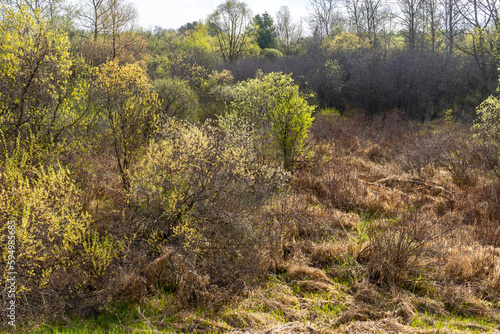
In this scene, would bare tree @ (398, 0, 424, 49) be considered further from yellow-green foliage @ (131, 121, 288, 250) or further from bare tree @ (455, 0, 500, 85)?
yellow-green foliage @ (131, 121, 288, 250)

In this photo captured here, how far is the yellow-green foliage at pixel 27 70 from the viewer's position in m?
4.89

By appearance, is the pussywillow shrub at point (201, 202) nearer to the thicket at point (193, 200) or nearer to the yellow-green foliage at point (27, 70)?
the thicket at point (193, 200)

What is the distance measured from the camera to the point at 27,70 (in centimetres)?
499

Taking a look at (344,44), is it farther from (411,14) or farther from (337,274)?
(337,274)

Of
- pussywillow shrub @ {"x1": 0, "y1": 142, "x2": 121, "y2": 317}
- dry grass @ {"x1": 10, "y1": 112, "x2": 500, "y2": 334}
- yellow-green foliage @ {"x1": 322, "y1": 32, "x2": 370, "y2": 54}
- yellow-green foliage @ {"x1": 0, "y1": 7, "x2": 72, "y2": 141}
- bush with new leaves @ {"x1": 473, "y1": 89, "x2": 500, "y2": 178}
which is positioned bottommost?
dry grass @ {"x1": 10, "y1": 112, "x2": 500, "y2": 334}

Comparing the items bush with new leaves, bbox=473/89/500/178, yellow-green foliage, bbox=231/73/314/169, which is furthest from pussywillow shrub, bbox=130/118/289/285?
bush with new leaves, bbox=473/89/500/178

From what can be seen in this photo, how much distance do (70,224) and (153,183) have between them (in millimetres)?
1133

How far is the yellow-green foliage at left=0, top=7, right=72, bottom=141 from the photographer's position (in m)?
4.89

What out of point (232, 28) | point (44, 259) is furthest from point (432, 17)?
point (44, 259)

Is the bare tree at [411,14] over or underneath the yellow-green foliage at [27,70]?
over

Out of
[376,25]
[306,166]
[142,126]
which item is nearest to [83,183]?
[142,126]

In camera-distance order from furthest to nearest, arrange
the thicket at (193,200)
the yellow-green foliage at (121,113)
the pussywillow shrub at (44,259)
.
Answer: the yellow-green foliage at (121,113)
the thicket at (193,200)
the pussywillow shrub at (44,259)

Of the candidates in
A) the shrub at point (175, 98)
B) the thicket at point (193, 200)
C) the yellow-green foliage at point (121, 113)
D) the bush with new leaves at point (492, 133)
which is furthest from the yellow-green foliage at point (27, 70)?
the bush with new leaves at point (492, 133)

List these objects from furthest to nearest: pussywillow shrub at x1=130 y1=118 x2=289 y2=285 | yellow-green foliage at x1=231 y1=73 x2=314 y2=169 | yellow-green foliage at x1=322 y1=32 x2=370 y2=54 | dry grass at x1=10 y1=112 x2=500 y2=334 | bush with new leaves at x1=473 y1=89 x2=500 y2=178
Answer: yellow-green foliage at x1=322 y1=32 x2=370 y2=54, yellow-green foliage at x1=231 y1=73 x2=314 y2=169, bush with new leaves at x1=473 y1=89 x2=500 y2=178, pussywillow shrub at x1=130 y1=118 x2=289 y2=285, dry grass at x1=10 y1=112 x2=500 y2=334
